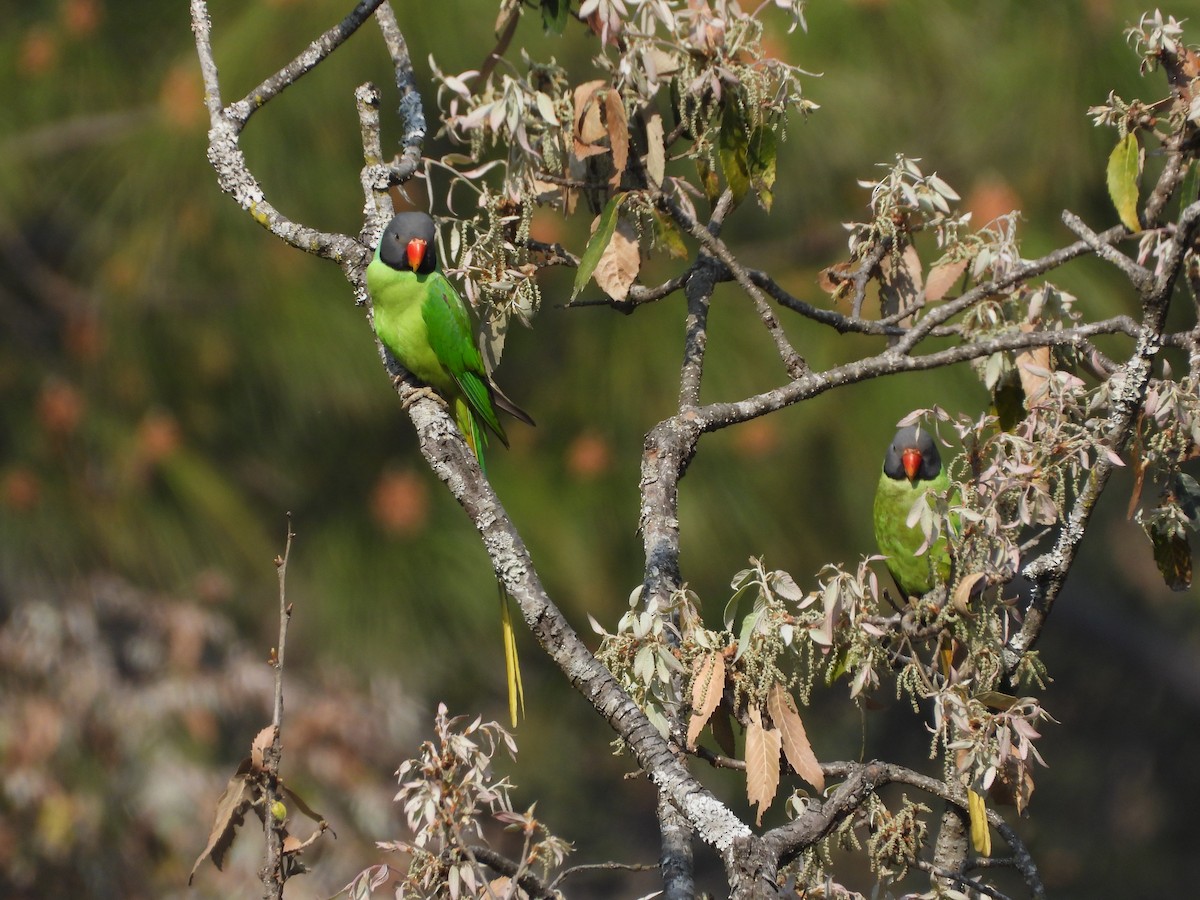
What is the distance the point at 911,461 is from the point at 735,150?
1346mm

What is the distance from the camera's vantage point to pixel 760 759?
4.21ft

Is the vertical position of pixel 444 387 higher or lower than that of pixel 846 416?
lower

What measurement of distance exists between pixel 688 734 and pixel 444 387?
1274 mm

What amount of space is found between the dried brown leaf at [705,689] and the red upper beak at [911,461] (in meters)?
1.57

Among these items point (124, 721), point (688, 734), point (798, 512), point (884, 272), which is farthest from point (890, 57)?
point (124, 721)

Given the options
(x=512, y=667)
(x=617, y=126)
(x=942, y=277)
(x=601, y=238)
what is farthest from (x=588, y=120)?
(x=512, y=667)

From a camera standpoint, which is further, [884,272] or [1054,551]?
[884,272]

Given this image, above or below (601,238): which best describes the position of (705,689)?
below

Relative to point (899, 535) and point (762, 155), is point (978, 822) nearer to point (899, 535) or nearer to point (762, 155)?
point (762, 155)

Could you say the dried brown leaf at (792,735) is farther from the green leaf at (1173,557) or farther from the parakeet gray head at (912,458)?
the parakeet gray head at (912,458)

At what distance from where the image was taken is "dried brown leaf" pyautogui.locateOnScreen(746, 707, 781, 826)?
127cm

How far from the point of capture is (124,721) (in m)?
4.62

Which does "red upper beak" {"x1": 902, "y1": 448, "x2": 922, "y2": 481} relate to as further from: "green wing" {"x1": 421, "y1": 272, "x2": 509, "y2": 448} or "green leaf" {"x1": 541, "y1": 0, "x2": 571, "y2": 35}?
"green leaf" {"x1": 541, "y1": 0, "x2": 571, "y2": 35}

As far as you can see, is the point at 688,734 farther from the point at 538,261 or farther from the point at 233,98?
the point at 233,98
